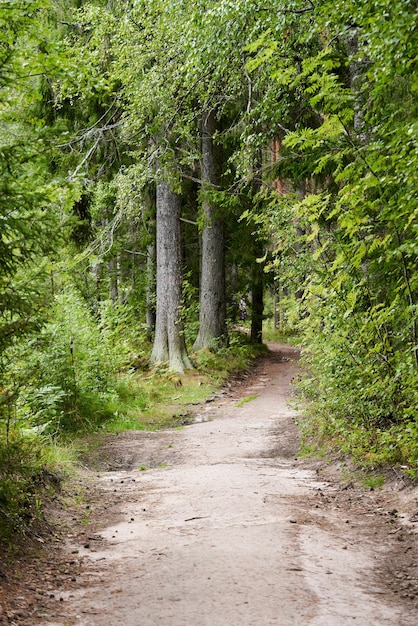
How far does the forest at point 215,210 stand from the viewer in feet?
18.4

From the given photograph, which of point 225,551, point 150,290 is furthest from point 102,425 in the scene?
point 150,290

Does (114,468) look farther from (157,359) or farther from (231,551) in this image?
(157,359)

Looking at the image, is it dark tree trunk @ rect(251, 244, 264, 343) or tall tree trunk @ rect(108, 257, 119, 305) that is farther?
dark tree trunk @ rect(251, 244, 264, 343)

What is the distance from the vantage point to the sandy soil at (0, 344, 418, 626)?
4.29 metres

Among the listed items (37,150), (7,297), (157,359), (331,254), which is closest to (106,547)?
(7,297)

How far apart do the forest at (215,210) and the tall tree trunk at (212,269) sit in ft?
0.20

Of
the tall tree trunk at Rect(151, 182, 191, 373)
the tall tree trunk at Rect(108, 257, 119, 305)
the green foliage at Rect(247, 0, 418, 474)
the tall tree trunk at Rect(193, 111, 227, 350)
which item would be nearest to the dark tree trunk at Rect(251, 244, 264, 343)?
the tall tree trunk at Rect(193, 111, 227, 350)

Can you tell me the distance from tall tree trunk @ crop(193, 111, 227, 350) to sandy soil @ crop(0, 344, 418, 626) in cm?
1057

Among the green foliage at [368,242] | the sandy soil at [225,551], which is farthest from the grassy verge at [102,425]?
the green foliage at [368,242]

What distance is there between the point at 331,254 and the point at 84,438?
15.9 feet

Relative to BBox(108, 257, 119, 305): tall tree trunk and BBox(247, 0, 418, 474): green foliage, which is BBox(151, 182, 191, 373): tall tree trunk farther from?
BBox(247, 0, 418, 474): green foliage

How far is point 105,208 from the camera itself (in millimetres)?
24109

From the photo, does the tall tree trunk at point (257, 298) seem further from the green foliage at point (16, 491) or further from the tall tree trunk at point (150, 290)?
the green foliage at point (16, 491)

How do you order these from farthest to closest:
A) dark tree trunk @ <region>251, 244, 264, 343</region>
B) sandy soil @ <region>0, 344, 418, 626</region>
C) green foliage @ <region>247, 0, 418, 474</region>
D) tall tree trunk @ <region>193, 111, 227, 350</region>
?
dark tree trunk @ <region>251, 244, 264, 343</region>
tall tree trunk @ <region>193, 111, 227, 350</region>
green foliage @ <region>247, 0, 418, 474</region>
sandy soil @ <region>0, 344, 418, 626</region>
